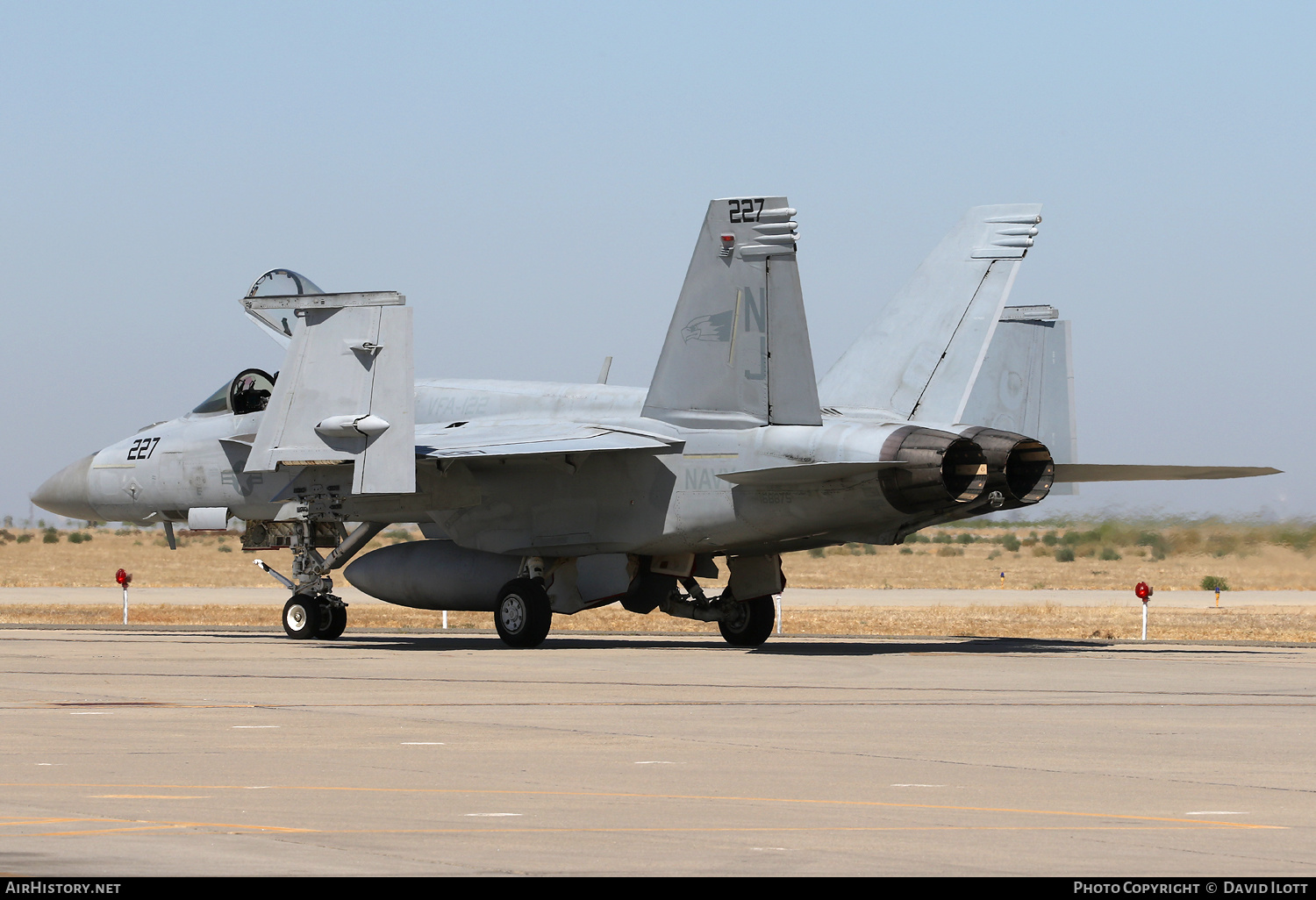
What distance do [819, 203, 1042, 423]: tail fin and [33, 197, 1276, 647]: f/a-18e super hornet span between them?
1.1 inches

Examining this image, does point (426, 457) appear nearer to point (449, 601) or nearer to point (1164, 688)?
point (449, 601)

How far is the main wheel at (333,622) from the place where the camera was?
2458cm

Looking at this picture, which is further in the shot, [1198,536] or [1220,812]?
[1198,536]

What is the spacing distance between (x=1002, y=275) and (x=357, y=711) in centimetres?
1177

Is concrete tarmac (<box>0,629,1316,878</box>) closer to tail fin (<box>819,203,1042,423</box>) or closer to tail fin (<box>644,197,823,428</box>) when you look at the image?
tail fin (<box>644,197,823,428</box>)

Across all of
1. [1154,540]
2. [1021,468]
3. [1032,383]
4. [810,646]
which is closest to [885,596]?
[1154,540]

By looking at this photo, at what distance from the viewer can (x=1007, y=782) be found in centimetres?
924

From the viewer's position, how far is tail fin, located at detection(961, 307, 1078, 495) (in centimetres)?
2631

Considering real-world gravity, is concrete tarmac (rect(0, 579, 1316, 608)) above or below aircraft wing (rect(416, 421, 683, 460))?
below

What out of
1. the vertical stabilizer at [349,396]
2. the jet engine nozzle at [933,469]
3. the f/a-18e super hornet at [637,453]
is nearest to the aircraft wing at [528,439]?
the f/a-18e super hornet at [637,453]

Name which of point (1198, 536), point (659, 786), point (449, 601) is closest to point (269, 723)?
point (659, 786)

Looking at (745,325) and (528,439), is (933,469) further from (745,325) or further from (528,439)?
(528,439)

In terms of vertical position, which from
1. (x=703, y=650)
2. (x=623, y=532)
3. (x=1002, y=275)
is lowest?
(x=703, y=650)

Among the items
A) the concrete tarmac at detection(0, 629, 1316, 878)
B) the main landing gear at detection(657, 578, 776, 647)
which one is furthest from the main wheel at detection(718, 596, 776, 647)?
the concrete tarmac at detection(0, 629, 1316, 878)
